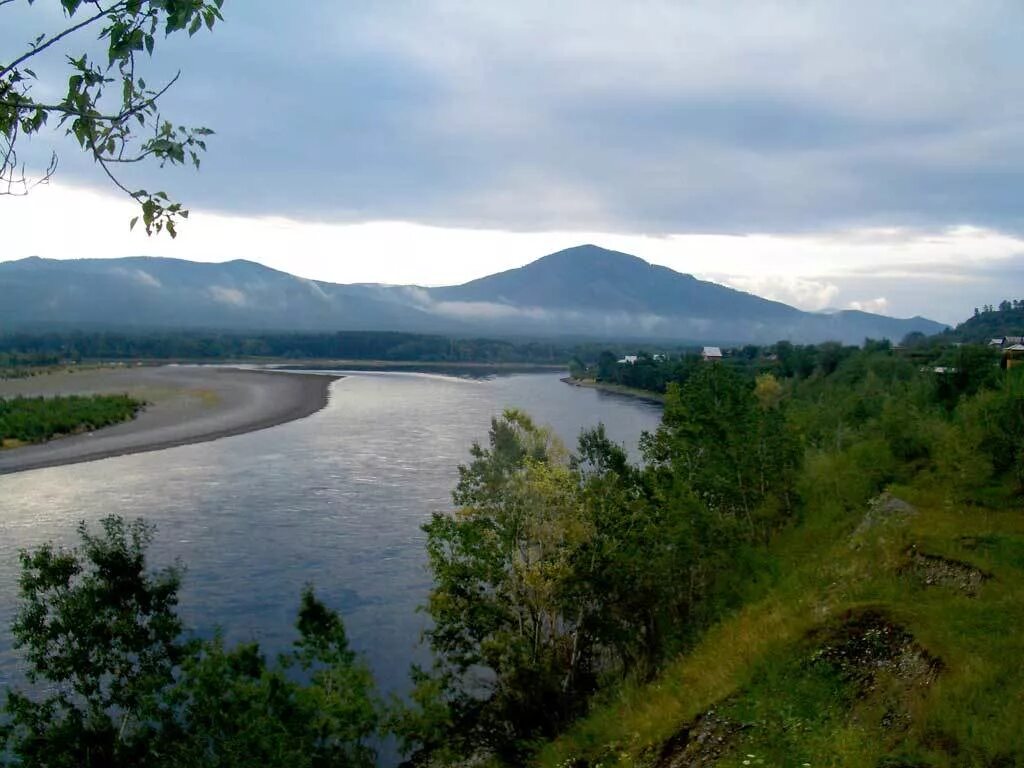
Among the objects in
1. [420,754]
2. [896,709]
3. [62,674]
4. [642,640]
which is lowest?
[420,754]

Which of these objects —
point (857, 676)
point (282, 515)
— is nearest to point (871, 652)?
point (857, 676)

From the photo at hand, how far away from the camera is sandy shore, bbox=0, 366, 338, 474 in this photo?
41222mm

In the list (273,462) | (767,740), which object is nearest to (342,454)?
(273,462)

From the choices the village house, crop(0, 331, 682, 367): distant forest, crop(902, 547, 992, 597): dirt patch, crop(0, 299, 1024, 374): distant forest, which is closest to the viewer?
crop(902, 547, 992, 597): dirt patch

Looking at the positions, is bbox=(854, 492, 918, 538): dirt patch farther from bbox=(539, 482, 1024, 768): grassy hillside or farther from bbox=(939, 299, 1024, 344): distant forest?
bbox=(939, 299, 1024, 344): distant forest

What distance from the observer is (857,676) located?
27.0 ft

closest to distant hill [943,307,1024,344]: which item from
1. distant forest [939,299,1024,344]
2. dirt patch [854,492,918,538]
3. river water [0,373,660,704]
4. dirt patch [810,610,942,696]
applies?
distant forest [939,299,1024,344]

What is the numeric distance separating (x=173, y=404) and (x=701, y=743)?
62049 mm

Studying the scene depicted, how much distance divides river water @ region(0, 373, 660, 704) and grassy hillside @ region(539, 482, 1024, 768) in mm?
7011

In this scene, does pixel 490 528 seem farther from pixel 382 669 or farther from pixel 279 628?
pixel 279 628

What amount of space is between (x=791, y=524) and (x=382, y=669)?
11242 millimetres

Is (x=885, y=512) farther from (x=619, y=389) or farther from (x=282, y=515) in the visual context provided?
(x=619, y=389)

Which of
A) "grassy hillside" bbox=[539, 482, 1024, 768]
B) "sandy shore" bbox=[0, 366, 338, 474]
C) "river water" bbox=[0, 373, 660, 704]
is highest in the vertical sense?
"grassy hillside" bbox=[539, 482, 1024, 768]

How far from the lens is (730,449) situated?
19.6 m
